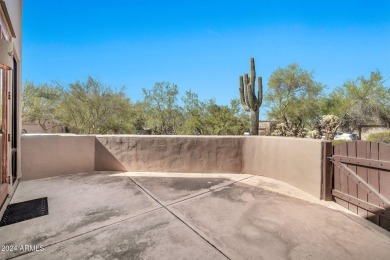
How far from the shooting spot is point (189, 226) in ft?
8.05

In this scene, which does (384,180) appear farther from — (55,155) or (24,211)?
(55,155)

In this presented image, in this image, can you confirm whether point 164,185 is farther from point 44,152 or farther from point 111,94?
point 111,94

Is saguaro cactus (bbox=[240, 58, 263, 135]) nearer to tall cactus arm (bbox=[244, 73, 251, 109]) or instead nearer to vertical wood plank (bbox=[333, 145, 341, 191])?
tall cactus arm (bbox=[244, 73, 251, 109])

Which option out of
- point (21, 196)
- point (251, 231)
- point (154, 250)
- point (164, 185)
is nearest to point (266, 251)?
point (251, 231)

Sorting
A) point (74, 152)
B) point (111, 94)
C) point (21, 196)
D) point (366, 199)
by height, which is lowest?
point (21, 196)

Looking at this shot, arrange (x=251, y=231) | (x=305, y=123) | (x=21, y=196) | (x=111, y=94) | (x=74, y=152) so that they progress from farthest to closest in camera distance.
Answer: (x=305, y=123), (x=111, y=94), (x=74, y=152), (x=21, y=196), (x=251, y=231)

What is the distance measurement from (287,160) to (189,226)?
2866 mm

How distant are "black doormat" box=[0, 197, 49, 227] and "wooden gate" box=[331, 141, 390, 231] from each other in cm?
463

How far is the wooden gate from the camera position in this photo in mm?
2531

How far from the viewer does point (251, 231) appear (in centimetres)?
235

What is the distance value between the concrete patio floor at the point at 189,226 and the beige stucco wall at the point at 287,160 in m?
0.29

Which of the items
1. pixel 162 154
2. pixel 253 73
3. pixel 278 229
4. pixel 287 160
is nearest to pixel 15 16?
pixel 162 154

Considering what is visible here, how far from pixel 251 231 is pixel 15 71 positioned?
5533mm

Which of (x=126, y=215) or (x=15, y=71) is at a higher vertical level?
(x=15, y=71)
